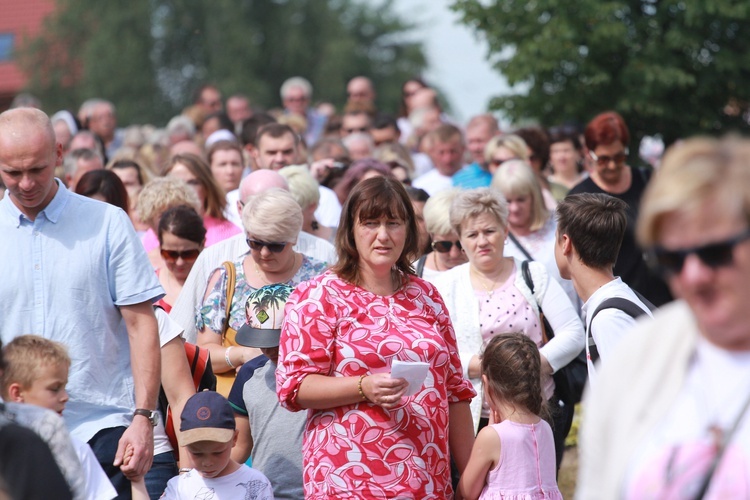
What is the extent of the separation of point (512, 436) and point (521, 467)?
140 mm

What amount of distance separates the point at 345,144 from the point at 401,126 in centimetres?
426

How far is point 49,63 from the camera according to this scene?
134 ft

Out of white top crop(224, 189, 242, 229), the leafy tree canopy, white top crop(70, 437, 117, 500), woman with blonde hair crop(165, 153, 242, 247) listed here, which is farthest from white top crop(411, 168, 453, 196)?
the leafy tree canopy

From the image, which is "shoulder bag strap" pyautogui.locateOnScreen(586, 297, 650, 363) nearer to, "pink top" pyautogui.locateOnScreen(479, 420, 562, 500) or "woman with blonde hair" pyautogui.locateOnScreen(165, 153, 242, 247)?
"pink top" pyautogui.locateOnScreen(479, 420, 562, 500)

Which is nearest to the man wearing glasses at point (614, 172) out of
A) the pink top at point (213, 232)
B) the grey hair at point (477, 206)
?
the grey hair at point (477, 206)

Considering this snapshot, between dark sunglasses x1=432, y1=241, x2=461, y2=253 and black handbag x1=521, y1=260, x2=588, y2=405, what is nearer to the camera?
black handbag x1=521, y1=260, x2=588, y2=405

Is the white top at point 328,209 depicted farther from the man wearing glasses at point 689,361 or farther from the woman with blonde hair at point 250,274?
the man wearing glasses at point 689,361

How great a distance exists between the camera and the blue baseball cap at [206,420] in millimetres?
4938

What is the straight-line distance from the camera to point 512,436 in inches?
202

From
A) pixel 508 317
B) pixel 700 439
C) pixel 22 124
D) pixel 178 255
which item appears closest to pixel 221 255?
pixel 178 255

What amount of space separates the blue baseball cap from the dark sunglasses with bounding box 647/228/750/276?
289 cm

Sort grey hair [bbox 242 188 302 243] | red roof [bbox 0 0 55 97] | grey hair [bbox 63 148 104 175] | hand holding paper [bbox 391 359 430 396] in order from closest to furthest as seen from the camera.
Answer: hand holding paper [bbox 391 359 430 396] → grey hair [bbox 242 188 302 243] → grey hair [bbox 63 148 104 175] → red roof [bbox 0 0 55 97]

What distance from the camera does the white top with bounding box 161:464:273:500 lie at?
4977 mm

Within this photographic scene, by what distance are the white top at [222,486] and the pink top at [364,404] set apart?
44 cm
